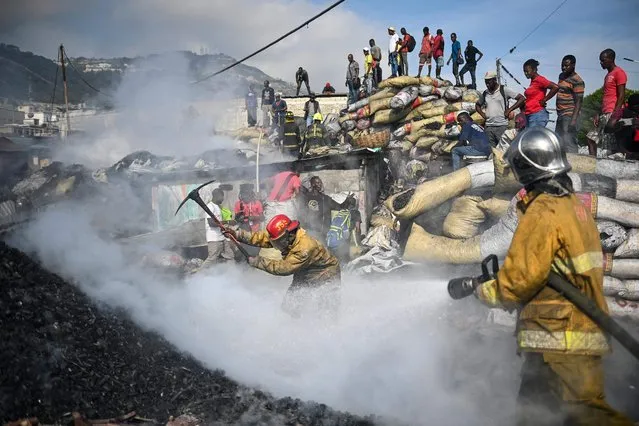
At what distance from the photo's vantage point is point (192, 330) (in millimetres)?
5898

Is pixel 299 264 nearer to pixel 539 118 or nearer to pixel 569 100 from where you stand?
pixel 539 118

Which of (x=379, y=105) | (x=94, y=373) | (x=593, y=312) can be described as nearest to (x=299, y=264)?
(x=94, y=373)

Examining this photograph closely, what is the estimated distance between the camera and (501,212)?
6.63 m

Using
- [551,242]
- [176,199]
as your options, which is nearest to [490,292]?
[551,242]

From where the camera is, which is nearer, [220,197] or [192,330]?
[192,330]

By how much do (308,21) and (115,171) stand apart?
6375mm

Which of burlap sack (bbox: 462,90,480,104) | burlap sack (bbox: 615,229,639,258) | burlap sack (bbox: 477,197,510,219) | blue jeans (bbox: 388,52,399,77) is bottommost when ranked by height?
burlap sack (bbox: 615,229,639,258)

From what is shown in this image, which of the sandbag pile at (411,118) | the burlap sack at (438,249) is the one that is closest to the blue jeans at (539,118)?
the burlap sack at (438,249)

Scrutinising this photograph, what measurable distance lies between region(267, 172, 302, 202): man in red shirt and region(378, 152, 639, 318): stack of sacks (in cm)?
245

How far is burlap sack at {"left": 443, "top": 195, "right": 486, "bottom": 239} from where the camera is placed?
680cm

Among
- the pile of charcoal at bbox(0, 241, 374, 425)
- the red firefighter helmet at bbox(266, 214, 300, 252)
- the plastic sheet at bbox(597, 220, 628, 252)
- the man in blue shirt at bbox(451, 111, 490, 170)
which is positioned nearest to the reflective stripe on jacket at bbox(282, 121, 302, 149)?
the man in blue shirt at bbox(451, 111, 490, 170)

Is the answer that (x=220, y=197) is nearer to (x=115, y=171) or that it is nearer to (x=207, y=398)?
(x=115, y=171)

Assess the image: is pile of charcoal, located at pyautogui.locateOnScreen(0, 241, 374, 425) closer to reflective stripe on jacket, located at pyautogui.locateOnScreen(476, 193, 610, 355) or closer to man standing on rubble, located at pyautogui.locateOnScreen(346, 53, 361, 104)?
reflective stripe on jacket, located at pyautogui.locateOnScreen(476, 193, 610, 355)

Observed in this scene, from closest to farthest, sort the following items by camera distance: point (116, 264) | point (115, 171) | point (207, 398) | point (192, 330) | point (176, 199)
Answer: point (207, 398)
point (192, 330)
point (116, 264)
point (176, 199)
point (115, 171)
